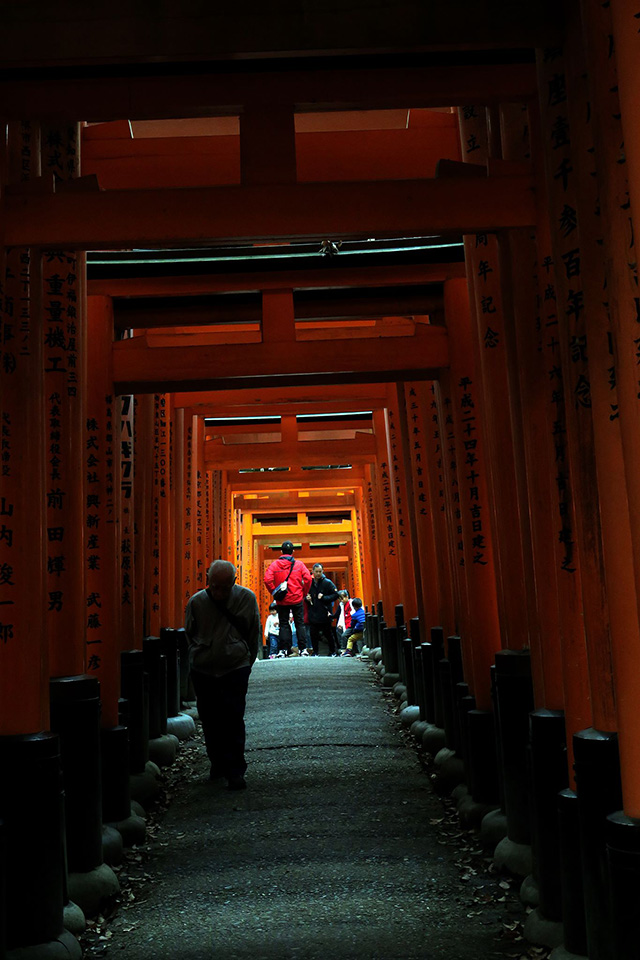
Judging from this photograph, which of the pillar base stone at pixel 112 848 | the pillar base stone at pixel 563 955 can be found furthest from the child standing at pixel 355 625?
the pillar base stone at pixel 563 955

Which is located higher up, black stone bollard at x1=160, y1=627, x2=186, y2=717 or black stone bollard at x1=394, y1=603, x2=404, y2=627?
black stone bollard at x1=394, y1=603, x2=404, y2=627

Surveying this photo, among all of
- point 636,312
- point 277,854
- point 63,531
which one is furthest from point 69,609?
point 636,312

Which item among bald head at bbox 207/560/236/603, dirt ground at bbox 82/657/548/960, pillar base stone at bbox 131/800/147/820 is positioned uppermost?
bald head at bbox 207/560/236/603

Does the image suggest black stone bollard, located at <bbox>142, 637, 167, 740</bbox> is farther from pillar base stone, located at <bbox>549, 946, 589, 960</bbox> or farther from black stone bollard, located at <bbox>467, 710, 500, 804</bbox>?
pillar base stone, located at <bbox>549, 946, 589, 960</bbox>

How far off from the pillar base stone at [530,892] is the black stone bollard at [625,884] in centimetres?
134

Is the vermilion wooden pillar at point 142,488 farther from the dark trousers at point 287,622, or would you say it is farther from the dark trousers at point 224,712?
the dark trousers at point 287,622

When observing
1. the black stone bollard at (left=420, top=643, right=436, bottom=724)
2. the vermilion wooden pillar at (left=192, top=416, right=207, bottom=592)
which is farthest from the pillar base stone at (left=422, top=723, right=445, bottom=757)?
the vermilion wooden pillar at (left=192, top=416, right=207, bottom=592)

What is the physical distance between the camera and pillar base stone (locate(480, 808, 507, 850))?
5.00 m

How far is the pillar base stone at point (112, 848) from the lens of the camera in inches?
195

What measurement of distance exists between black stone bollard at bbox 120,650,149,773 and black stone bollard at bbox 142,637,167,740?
101 cm

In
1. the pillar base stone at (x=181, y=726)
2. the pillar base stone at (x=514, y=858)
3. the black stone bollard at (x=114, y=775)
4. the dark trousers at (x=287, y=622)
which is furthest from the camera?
the dark trousers at (x=287, y=622)

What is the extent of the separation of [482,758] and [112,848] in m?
2.01

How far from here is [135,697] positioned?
669 cm

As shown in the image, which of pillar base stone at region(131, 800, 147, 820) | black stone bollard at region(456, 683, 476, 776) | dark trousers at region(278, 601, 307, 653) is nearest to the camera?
black stone bollard at region(456, 683, 476, 776)
